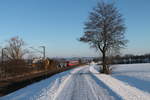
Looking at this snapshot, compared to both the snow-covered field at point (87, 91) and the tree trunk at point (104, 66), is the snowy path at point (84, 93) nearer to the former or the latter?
the snow-covered field at point (87, 91)

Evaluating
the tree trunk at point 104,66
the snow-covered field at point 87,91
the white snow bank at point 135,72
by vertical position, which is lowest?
the white snow bank at point 135,72

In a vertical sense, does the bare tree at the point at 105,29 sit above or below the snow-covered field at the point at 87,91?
above

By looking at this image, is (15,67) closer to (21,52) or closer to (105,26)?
(105,26)

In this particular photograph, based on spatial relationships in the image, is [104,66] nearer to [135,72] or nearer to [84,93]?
[135,72]

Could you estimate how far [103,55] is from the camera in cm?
2470

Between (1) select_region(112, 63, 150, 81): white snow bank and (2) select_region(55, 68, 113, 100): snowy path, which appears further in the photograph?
(1) select_region(112, 63, 150, 81): white snow bank

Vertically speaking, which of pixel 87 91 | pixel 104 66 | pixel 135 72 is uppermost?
pixel 104 66

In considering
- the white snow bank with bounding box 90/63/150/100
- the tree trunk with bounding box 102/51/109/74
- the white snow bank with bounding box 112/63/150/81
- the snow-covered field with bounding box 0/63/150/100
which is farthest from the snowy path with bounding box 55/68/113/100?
the tree trunk with bounding box 102/51/109/74

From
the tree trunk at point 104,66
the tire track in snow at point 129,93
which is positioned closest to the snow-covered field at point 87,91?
the tire track in snow at point 129,93

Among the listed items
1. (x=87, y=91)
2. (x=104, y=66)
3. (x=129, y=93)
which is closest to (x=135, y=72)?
(x=104, y=66)

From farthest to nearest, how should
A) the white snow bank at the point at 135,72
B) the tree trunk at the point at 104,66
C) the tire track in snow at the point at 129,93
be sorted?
the tree trunk at the point at 104,66 < the white snow bank at the point at 135,72 < the tire track in snow at the point at 129,93

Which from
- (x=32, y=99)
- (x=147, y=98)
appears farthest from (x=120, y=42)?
(x=32, y=99)

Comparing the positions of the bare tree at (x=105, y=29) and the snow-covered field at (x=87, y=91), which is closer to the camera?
the snow-covered field at (x=87, y=91)

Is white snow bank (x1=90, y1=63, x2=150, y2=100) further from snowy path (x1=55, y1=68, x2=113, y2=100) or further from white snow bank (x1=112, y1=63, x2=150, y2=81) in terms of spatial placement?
white snow bank (x1=112, y1=63, x2=150, y2=81)
